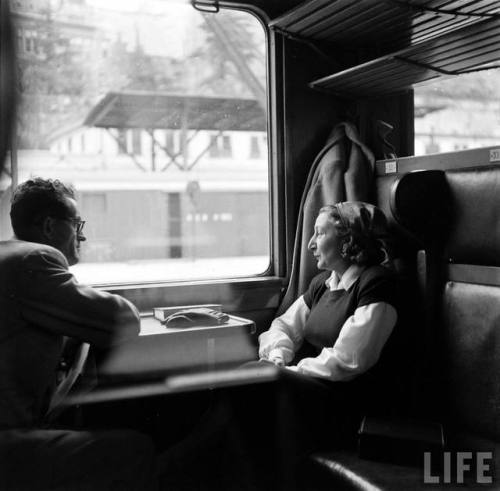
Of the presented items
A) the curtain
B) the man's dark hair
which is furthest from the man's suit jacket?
the curtain

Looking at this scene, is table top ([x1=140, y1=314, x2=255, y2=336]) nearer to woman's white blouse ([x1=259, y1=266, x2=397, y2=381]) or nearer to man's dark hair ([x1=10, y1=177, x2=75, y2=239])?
woman's white blouse ([x1=259, y1=266, x2=397, y2=381])

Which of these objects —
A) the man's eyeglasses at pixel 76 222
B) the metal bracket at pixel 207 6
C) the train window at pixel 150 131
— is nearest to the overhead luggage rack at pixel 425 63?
the train window at pixel 150 131

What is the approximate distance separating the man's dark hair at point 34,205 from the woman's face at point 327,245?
106 centimetres

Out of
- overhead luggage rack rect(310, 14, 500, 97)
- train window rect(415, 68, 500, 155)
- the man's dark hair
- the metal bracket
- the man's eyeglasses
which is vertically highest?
the metal bracket

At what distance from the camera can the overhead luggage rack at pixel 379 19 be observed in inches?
99.2

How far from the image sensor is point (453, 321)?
91.9 inches

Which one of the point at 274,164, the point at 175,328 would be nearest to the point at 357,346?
the point at 175,328

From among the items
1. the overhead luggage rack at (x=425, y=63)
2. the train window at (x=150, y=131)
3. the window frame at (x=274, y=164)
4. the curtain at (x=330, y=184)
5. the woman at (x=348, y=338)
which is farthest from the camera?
the window frame at (x=274, y=164)

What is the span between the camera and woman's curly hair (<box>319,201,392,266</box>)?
8.46 ft

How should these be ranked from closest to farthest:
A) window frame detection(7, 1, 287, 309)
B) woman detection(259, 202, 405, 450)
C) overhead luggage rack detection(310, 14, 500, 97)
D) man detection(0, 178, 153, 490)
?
1. man detection(0, 178, 153, 490)
2. woman detection(259, 202, 405, 450)
3. overhead luggage rack detection(310, 14, 500, 97)
4. window frame detection(7, 1, 287, 309)

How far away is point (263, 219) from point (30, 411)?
1.76 metres

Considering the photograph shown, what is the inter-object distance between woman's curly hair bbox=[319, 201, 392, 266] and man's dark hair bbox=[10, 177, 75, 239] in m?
1.12

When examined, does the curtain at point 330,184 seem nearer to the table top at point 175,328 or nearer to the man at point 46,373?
the table top at point 175,328

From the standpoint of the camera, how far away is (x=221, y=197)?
3.32 metres
